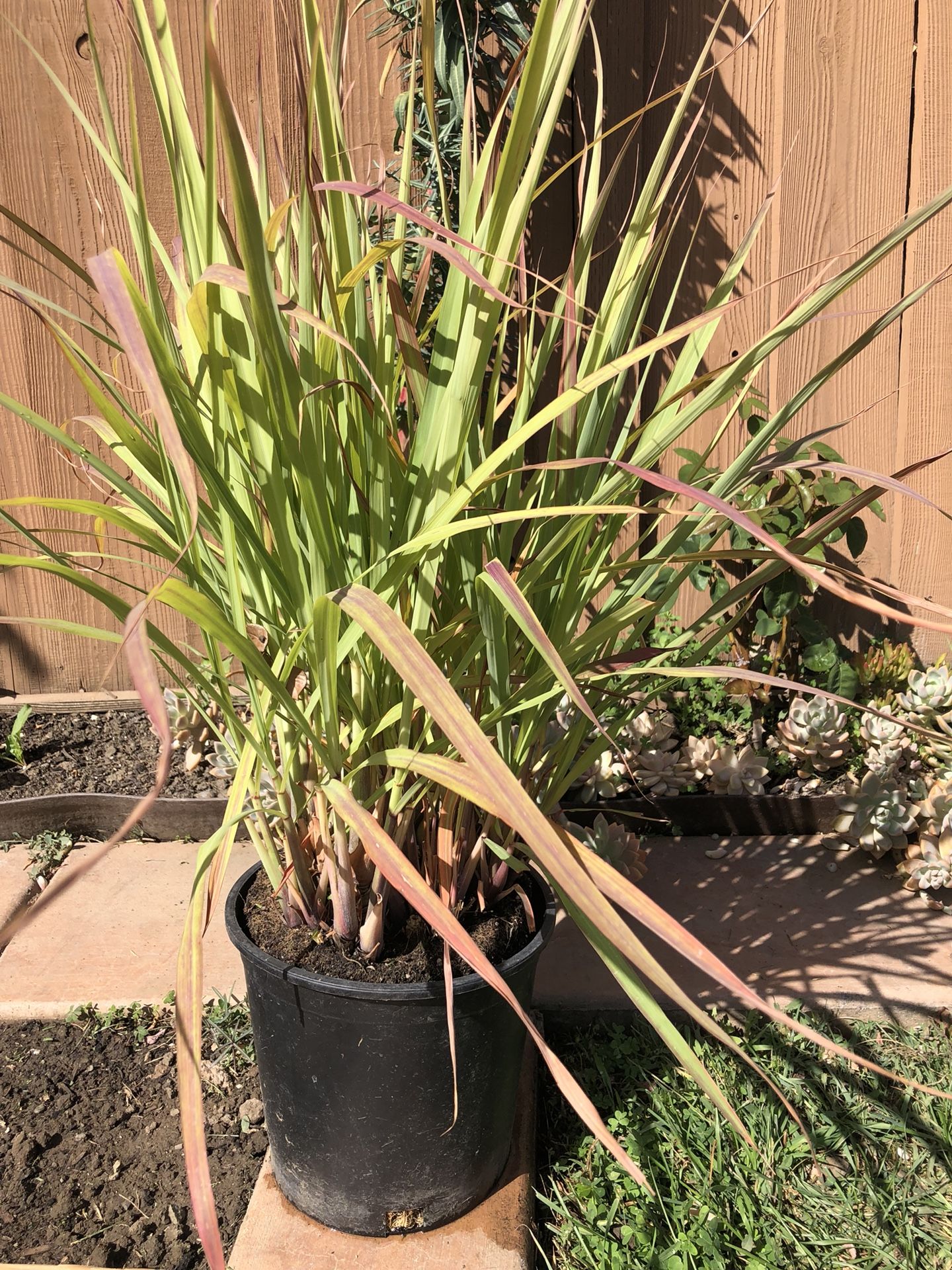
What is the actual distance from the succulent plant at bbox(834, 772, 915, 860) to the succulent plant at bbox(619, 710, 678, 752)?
0.37 m

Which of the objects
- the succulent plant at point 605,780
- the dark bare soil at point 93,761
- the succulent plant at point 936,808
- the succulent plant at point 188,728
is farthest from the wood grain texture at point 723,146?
the dark bare soil at point 93,761

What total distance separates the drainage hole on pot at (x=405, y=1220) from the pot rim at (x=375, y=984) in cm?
31

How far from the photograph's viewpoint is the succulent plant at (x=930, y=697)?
1.94 m

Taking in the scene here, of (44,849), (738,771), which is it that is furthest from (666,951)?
(44,849)

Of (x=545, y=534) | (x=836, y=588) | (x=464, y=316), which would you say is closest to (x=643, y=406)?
(x=545, y=534)

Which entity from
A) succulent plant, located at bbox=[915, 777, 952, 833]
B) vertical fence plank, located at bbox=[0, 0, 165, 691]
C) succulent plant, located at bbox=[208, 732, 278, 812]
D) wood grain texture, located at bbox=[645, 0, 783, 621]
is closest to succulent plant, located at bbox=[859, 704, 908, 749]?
succulent plant, located at bbox=[915, 777, 952, 833]

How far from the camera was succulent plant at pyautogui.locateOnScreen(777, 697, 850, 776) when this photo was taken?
6.21 ft

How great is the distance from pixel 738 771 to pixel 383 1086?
1.19m

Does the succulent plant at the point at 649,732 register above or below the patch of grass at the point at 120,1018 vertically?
above

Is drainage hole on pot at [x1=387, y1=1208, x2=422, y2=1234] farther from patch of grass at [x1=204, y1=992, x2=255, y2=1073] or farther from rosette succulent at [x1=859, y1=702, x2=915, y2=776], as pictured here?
rosette succulent at [x1=859, y1=702, x2=915, y2=776]

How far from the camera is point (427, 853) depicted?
103 centimetres

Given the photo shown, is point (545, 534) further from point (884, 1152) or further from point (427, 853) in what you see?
point (884, 1152)

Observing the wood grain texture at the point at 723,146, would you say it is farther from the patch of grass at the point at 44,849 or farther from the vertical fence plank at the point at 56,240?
the patch of grass at the point at 44,849

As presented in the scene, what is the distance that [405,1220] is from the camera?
104 cm
